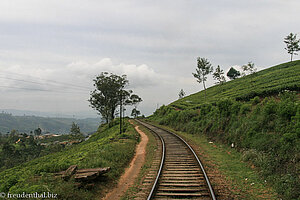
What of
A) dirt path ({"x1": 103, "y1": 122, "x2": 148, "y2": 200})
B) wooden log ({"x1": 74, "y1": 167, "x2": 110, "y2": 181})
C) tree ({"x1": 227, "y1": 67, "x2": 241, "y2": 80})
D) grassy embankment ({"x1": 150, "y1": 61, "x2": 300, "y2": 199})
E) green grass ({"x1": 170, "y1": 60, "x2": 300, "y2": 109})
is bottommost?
dirt path ({"x1": 103, "y1": 122, "x2": 148, "y2": 200})

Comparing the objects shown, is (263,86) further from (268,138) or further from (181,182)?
(181,182)

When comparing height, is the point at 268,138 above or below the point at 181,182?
above

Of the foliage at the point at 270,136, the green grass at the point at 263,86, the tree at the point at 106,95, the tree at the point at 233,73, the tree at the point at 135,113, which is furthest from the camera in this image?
the tree at the point at 233,73

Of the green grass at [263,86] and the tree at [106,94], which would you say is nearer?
the green grass at [263,86]

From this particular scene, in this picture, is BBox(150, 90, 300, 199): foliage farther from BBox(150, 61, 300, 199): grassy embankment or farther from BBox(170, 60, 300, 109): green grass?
BBox(170, 60, 300, 109): green grass

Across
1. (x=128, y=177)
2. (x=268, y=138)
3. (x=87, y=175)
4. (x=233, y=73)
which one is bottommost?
(x=128, y=177)

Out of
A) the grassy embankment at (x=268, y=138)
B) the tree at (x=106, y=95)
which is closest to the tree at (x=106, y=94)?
the tree at (x=106, y=95)

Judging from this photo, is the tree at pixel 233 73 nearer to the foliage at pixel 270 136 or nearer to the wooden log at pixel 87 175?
the foliage at pixel 270 136

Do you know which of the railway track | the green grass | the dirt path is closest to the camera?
the railway track

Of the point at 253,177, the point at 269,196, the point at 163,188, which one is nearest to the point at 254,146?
the point at 253,177

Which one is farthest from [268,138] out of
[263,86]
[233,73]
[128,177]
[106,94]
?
[233,73]

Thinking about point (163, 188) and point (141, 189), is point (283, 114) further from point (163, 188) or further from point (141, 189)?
point (141, 189)

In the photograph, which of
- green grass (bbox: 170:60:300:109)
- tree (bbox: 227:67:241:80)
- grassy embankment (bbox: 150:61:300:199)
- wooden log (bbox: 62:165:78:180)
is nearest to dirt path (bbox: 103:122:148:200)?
wooden log (bbox: 62:165:78:180)

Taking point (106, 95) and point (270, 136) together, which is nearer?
point (270, 136)
